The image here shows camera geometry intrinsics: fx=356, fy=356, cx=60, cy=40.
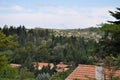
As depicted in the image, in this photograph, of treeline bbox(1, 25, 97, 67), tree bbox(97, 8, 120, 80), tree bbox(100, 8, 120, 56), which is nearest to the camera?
tree bbox(97, 8, 120, 80)

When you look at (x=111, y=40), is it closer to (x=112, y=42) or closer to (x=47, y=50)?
(x=112, y=42)

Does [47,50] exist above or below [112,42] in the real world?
below

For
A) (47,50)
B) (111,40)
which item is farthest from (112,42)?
(47,50)

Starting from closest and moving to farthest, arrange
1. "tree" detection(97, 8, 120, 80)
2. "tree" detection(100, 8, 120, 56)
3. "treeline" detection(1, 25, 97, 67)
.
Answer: "tree" detection(97, 8, 120, 80), "tree" detection(100, 8, 120, 56), "treeline" detection(1, 25, 97, 67)

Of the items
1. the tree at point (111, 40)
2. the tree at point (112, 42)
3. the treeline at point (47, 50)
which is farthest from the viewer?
the treeline at point (47, 50)

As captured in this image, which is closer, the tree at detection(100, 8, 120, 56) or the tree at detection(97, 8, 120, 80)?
the tree at detection(97, 8, 120, 80)

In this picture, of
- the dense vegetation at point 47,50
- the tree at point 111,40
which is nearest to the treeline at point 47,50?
the dense vegetation at point 47,50

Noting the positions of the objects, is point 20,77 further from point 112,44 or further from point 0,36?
point 112,44

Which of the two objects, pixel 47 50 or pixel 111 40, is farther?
pixel 47 50

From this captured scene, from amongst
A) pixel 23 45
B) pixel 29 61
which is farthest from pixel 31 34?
pixel 29 61

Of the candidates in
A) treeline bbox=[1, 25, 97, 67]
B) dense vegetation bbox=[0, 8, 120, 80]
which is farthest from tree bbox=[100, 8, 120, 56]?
treeline bbox=[1, 25, 97, 67]

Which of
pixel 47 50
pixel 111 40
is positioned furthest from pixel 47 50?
pixel 111 40

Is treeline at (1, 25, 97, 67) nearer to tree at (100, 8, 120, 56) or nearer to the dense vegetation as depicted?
the dense vegetation

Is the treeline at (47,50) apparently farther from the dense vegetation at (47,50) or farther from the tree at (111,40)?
the tree at (111,40)
